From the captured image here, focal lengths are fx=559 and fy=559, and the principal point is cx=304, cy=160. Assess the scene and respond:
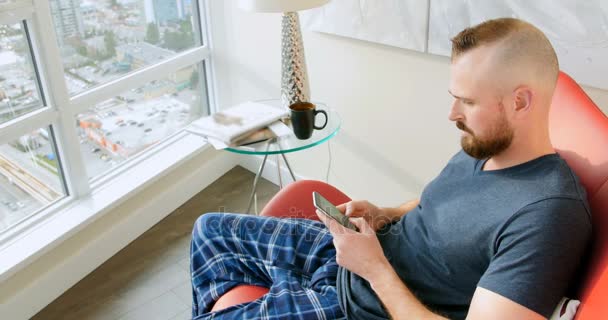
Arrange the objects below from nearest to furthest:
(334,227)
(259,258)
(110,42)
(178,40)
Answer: (334,227), (259,258), (110,42), (178,40)

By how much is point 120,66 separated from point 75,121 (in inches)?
13.4

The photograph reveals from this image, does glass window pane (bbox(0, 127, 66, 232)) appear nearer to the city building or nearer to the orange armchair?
the city building

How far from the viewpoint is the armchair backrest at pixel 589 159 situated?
928 mm

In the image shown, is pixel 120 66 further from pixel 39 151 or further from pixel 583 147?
pixel 583 147

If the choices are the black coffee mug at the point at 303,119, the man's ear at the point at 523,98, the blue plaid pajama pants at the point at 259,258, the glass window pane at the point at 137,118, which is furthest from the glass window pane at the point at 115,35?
the man's ear at the point at 523,98

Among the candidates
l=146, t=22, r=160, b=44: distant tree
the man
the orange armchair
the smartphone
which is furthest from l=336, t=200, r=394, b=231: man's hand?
l=146, t=22, r=160, b=44: distant tree

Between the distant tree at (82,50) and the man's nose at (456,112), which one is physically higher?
the man's nose at (456,112)

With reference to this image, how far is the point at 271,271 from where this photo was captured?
57.4 inches

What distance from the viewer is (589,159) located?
114 centimetres

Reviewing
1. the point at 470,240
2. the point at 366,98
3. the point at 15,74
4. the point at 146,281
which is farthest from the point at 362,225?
the point at 15,74

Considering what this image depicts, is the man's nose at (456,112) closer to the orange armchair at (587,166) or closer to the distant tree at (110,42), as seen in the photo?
the orange armchair at (587,166)

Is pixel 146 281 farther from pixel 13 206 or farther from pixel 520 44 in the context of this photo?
pixel 520 44

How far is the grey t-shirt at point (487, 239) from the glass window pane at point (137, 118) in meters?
1.42

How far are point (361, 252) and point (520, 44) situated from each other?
0.55 m
